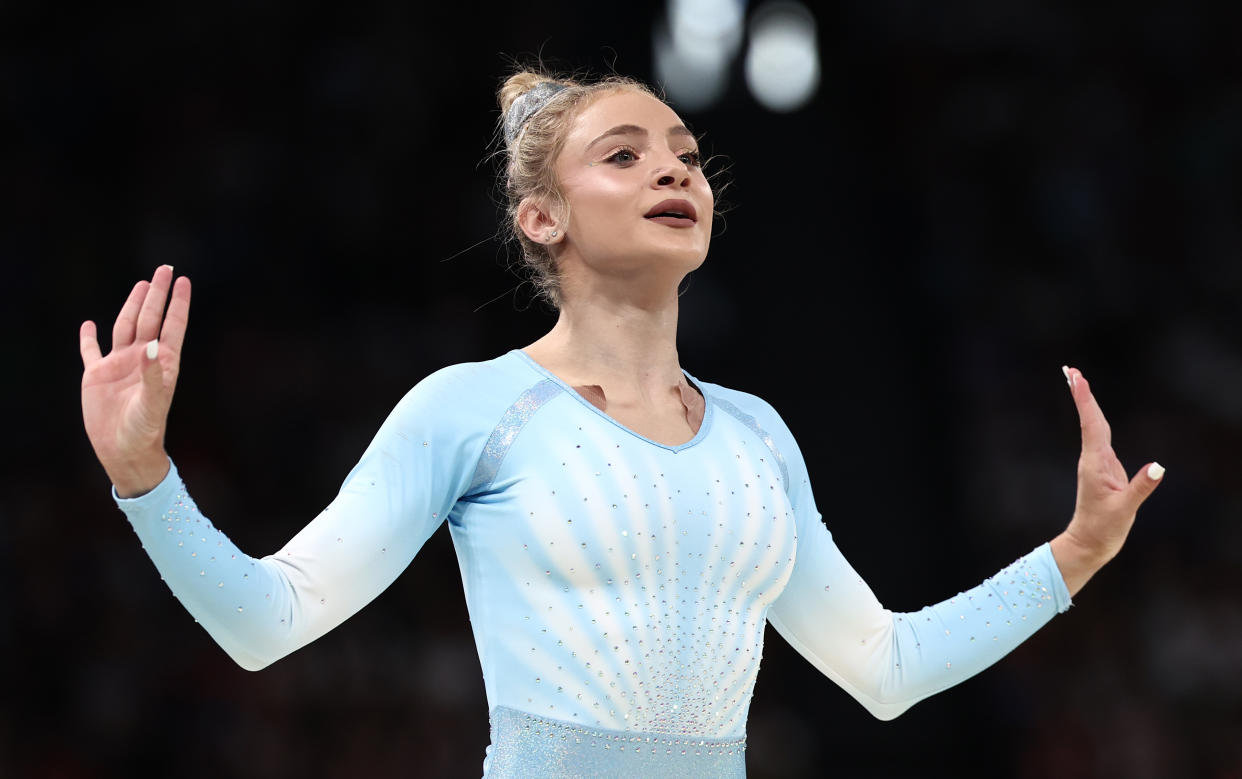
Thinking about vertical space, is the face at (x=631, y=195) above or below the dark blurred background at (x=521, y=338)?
above

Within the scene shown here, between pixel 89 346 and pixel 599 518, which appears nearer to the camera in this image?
pixel 89 346

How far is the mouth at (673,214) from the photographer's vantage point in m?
2.03

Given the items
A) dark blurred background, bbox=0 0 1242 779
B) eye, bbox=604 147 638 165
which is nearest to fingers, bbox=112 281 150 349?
eye, bbox=604 147 638 165

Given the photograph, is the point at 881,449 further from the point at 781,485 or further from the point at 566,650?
the point at 566,650

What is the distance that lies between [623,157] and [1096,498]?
0.88 meters

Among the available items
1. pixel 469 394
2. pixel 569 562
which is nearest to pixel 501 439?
pixel 469 394

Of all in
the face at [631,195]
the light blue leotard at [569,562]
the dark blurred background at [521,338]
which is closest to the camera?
the light blue leotard at [569,562]

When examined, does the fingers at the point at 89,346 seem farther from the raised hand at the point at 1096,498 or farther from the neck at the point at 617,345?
the raised hand at the point at 1096,498

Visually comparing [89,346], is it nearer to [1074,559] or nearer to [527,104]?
[527,104]

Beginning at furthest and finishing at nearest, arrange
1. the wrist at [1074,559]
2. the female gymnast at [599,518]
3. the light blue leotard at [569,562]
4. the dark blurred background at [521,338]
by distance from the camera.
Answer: the dark blurred background at [521,338], the wrist at [1074,559], the light blue leotard at [569,562], the female gymnast at [599,518]

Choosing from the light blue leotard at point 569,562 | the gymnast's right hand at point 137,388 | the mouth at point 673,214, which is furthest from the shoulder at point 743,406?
the gymnast's right hand at point 137,388

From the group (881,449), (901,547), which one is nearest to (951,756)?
(901,547)

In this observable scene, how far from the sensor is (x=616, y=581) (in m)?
1.85

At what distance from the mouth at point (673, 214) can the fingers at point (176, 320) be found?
70 centimetres
